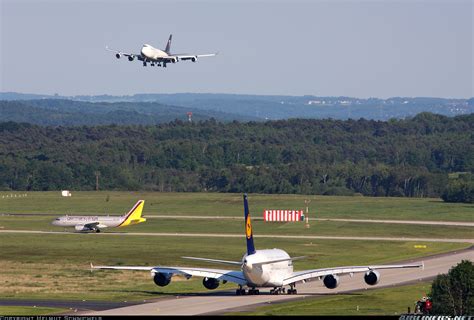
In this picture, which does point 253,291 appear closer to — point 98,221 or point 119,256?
point 119,256

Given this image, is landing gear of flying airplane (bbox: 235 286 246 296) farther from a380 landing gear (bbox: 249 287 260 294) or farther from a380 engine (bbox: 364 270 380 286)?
a380 engine (bbox: 364 270 380 286)

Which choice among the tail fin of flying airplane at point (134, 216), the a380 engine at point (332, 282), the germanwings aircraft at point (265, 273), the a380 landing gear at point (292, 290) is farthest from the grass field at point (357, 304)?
the tail fin of flying airplane at point (134, 216)

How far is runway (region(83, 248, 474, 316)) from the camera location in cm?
9791

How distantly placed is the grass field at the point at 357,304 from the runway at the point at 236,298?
2481 mm

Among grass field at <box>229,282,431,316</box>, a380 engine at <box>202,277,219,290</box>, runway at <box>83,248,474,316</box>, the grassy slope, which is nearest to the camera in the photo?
grass field at <box>229,282,431,316</box>

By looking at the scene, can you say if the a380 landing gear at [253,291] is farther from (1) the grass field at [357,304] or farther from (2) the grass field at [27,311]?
(2) the grass field at [27,311]

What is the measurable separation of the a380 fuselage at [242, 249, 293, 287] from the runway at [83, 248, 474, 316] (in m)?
1.39

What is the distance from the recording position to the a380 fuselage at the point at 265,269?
104000 mm

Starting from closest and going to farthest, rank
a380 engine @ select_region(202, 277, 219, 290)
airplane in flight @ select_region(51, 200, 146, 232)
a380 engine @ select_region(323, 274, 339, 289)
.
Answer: a380 engine @ select_region(323, 274, 339, 289)
a380 engine @ select_region(202, 277, 219, 290)
airplane in flight @ select_region(51, 200, 146, 232)

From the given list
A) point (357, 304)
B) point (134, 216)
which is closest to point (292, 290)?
point (357, 304)

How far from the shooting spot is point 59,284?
122 m

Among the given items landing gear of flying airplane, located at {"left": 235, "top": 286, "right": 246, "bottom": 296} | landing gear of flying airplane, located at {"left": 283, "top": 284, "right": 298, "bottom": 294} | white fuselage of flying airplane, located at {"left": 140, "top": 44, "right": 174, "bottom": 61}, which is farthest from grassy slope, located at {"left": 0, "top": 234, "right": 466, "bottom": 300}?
white fuselage of flying airplane, located at {"left": 140, "top": 44, "right": 174, "bottom": 61}

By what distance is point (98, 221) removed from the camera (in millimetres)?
195750

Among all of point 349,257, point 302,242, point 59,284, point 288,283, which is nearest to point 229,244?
point 302,242
